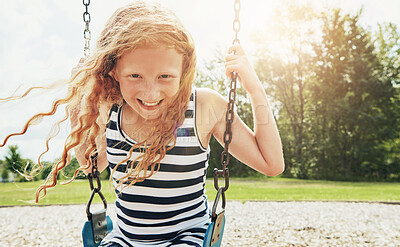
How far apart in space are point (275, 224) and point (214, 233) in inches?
151

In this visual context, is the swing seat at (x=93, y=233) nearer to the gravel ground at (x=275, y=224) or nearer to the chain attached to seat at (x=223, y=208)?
the chain attached to seat at (x=223, y=208)

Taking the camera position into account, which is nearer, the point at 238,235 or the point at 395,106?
the point at 238,235

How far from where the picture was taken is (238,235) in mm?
4469

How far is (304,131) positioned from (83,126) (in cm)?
1558

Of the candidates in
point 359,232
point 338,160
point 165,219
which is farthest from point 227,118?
point 338,160

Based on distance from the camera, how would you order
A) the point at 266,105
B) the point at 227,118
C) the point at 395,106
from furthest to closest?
the point at 395,106 < the point at 266,105 < the point at 227,118

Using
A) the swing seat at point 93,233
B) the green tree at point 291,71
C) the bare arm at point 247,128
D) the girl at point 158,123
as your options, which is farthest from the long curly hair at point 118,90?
the green tree at point 291,71

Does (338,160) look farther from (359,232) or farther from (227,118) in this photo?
(227,118)

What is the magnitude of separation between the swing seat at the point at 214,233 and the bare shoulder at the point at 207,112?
11.9 inches

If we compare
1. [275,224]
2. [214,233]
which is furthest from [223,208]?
[275,224]

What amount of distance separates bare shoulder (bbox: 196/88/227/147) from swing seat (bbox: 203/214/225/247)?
30 cm

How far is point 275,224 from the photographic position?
4.96m

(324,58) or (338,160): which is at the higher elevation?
(324,58)

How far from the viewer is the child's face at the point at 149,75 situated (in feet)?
4.28
